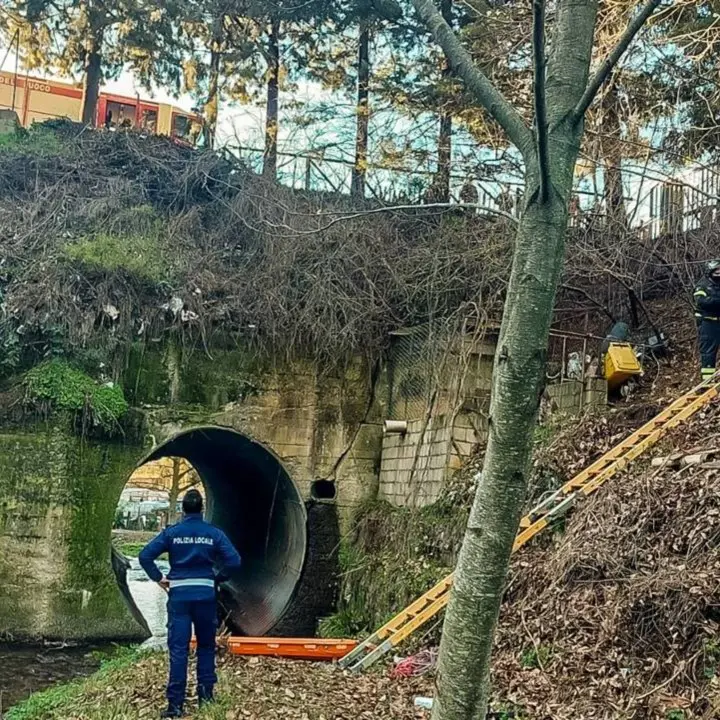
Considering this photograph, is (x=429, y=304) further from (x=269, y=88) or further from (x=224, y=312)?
(x=269, y=88)

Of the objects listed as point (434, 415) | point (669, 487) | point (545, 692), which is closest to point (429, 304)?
point (434, 415)

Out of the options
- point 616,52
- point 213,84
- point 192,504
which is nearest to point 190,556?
point 192,504

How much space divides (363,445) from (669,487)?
655 cm

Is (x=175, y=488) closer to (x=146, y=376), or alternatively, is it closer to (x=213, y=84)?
(x=213, y=84)

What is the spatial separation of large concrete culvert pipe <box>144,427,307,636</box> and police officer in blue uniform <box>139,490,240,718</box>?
5954mm

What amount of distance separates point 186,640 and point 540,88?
4438mm

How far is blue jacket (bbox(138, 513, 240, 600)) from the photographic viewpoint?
590 cm

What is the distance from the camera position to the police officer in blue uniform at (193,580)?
19.3 feet

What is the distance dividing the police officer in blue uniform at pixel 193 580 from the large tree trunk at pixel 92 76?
46.2 feet

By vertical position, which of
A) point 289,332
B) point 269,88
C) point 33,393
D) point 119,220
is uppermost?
point 269,88

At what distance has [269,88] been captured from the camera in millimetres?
18062

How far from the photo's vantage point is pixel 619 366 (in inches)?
384

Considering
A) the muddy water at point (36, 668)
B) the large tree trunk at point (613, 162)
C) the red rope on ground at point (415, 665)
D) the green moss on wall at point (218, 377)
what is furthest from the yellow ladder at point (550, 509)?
the green moss on wall at point (218, 377)

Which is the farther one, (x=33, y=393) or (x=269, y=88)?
(x=269, y=88)
